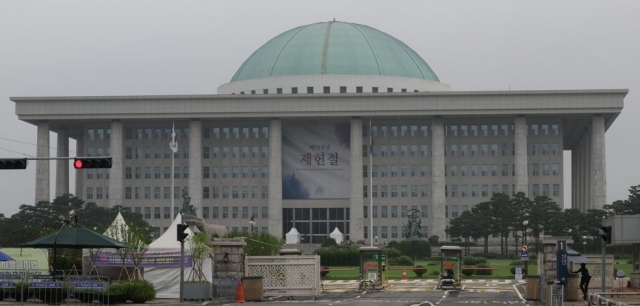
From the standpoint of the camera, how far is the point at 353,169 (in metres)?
159

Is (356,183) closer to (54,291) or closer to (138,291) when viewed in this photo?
(138,291)

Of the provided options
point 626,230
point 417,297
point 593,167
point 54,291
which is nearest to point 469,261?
point 626,230

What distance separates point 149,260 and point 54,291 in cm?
1030

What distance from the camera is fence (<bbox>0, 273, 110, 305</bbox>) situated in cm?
4375

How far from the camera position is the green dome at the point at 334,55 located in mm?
167250

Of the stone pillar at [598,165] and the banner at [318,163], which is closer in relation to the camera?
the stone pillar at [598,165]

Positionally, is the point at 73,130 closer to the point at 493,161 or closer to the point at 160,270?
the point at 493,161

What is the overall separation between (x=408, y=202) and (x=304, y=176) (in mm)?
14684

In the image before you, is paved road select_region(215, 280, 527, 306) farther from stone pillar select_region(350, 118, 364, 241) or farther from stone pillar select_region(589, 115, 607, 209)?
stone pillar select_region(350, 118, 364, 241)

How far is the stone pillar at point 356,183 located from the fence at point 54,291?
112900 mm

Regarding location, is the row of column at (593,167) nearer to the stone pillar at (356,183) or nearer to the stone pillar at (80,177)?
the stone pillar at (356,183)

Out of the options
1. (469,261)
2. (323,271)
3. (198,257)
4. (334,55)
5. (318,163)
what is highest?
(334,55)

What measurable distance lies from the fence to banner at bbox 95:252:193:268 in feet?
26.5

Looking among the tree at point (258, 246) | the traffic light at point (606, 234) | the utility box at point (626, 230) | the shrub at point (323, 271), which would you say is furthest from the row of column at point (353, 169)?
the traffic light at point (606, 234)
